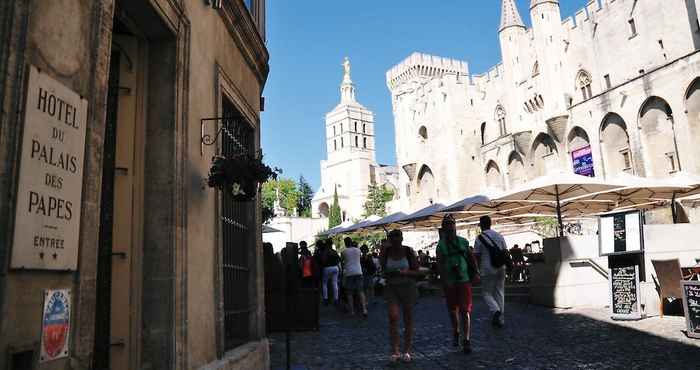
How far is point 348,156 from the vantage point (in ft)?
319

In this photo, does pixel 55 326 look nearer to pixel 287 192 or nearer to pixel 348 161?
pixel 348 161

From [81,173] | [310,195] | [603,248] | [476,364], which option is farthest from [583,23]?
[310,195]

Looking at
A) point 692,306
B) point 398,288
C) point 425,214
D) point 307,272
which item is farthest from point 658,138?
point 398,288

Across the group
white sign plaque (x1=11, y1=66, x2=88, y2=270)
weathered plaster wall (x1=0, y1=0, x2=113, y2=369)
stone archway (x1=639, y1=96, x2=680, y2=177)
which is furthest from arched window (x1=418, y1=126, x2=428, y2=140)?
white sign plaque (x1=11, y1=66, x2=88, y2=270)

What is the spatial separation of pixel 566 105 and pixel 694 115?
29.3 feet

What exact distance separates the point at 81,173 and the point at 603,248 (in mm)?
8858

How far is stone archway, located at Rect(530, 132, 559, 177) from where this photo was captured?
3572 centimetres

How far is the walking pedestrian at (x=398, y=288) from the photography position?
19.9 ft

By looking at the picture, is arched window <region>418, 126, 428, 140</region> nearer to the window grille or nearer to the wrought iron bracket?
the window grille

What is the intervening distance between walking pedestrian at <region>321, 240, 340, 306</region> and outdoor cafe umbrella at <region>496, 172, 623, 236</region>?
4.43m

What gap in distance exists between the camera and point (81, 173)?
2.58 m

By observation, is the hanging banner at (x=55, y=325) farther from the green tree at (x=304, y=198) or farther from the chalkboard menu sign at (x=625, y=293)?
the green tree at (x=304, y=198)

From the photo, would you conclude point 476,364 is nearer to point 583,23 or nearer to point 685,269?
point 685,269

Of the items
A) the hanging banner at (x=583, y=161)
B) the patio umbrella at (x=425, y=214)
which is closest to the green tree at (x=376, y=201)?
the hanging banner at (x=583, y=161)
